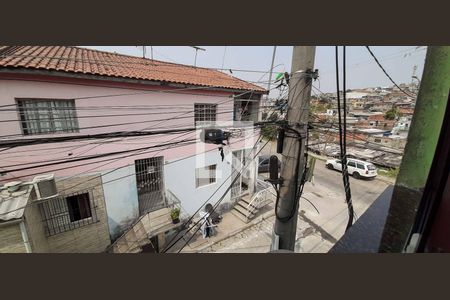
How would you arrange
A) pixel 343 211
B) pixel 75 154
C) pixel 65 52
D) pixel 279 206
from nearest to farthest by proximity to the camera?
1. pixel 279 206
2. pixel 75 154
3. pixel 65 52
4. pixel 343 211

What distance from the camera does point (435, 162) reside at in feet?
3.35

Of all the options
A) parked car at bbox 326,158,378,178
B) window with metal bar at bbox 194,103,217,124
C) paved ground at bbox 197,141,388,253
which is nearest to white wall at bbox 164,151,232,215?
window with metal bar at bbox 194,103,217,124

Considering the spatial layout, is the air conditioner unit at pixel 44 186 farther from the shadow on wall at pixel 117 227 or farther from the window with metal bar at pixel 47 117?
the shadow on wall at pixel 117 227

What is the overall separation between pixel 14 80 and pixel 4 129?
128 centimetres

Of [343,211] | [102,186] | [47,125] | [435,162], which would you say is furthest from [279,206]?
[343,211]

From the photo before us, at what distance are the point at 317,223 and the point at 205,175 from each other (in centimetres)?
586

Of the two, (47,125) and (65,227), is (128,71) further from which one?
(65,227)

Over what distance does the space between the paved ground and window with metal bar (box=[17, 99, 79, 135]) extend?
21.4 ft

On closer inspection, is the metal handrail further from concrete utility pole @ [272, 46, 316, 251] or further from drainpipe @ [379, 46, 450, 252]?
drainpipe @ [379, 46, 450, 252]

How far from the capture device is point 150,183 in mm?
8359

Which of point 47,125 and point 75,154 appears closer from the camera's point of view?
point 47,125

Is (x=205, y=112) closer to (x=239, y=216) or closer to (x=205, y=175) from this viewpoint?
(x=205, y=175)

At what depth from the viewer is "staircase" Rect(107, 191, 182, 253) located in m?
7.14

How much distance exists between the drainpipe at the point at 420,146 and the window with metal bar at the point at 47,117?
679 centimetres
